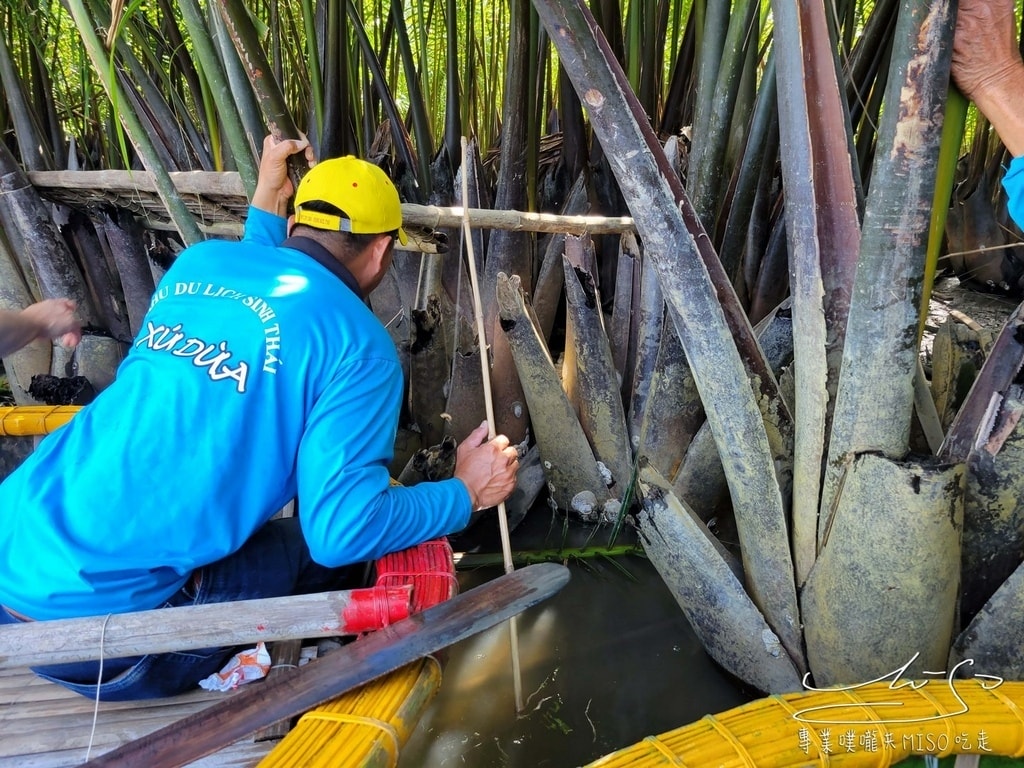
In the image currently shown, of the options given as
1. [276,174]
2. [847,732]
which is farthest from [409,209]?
[847,732]

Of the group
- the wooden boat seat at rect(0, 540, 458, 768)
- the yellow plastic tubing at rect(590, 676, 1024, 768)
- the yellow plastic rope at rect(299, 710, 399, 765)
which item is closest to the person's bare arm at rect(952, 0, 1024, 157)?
the yellow plastic tubing at rect(590, 676, 1024, 768)

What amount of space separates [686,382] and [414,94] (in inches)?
77.5

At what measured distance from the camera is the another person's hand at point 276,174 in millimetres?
1759

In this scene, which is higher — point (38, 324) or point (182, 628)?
point (38, 324)

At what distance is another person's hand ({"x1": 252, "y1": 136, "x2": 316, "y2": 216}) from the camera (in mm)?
1759

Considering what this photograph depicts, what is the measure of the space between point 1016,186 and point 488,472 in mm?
1140

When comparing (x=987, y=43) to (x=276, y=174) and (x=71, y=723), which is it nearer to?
(x=276, y=174)

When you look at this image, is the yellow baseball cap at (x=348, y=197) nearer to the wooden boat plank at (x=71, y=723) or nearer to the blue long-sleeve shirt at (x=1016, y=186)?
the wooden boat plank at (x=71, y=723)

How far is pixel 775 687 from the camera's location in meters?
1.59

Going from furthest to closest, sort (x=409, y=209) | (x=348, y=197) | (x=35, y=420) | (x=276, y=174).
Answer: (x=35, y=420)
(x=409, y=209)
(x=276, y=174)
(x=348, y=197)

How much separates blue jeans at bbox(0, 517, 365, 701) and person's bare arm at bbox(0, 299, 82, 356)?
56 centimetres

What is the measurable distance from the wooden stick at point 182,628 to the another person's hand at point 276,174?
107cm

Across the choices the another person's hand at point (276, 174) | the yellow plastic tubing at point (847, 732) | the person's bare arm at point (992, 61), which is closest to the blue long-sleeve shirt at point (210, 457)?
the another person's hand at point (276, 174)

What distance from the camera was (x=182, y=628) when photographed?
3.74 feet
